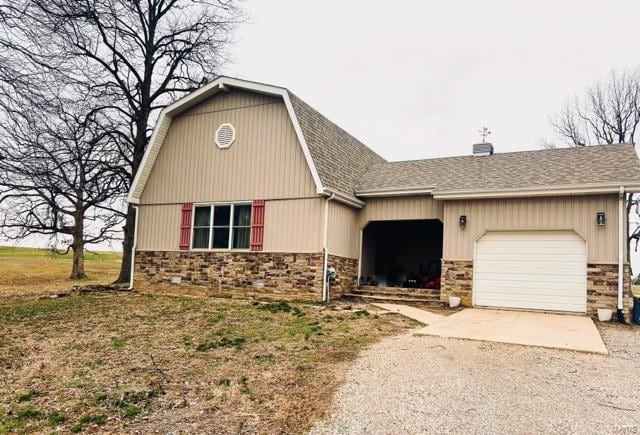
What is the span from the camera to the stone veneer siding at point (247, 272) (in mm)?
12203

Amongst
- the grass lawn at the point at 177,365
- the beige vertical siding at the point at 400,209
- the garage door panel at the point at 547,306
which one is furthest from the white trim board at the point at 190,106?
the garage door panel at the point at 547,306

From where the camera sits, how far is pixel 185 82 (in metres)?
18.5

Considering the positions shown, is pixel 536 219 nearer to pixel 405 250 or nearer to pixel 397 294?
pixel 397 294

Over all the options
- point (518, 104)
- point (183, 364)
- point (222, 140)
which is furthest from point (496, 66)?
point (183, 364)

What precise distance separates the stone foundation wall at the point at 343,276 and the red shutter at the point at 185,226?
14.1 ft

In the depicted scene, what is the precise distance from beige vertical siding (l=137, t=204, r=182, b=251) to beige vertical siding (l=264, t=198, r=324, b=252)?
3107 mm

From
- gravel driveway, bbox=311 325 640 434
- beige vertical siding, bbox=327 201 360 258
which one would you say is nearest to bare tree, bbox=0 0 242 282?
beige vertical siding, bbox=327 201 360 258

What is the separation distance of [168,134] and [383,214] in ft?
22.2

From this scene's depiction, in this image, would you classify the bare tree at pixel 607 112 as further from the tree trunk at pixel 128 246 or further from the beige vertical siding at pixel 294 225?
the tree trunk at pixel 128 246

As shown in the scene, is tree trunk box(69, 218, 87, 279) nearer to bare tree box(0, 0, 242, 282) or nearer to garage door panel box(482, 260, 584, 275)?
bare tree box(0, 0, 242, 282)

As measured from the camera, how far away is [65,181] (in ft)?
46.3

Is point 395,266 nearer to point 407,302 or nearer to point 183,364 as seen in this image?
point 407,302

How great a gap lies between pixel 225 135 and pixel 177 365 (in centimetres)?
837

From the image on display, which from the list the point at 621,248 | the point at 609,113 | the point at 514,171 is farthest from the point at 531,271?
the point at 609,113
